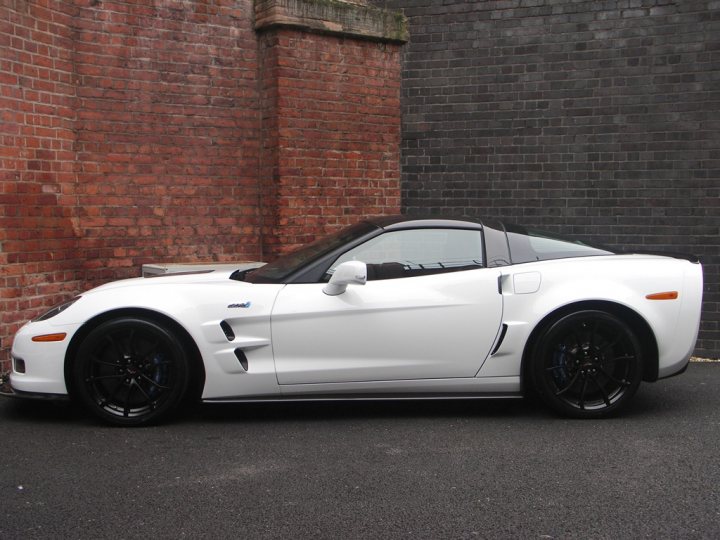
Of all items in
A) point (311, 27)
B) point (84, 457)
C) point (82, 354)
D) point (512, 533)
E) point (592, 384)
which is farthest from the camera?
point (311, 27)

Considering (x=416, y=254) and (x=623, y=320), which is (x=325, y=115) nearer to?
(x=416, y=254)

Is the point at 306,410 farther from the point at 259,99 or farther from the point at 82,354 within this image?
the point at 259,99

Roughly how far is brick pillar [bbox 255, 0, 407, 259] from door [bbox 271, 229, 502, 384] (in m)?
3.19

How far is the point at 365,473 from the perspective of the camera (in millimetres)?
4219

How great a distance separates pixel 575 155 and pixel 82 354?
5.50m

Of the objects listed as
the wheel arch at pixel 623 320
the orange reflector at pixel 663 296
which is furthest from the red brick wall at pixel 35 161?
the orange reflector at pixel 663 296

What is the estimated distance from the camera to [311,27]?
8258 millimetres

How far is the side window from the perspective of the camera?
5.25 m

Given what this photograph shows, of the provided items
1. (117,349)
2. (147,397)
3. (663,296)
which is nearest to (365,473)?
(147,397)

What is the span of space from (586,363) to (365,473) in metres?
1.81

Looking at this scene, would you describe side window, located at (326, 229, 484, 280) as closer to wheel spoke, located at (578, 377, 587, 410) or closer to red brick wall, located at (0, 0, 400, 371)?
wheel spoke, located at (578, 377, 587, 410)

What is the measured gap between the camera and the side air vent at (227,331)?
507 centimetres

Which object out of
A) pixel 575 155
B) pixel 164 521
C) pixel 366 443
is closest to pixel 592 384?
pixel 366 443

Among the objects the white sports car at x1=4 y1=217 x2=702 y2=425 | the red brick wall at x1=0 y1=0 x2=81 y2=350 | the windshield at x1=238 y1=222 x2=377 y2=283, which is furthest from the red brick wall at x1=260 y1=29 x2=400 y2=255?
the white sports car at x1=4 y1=217 x2=702 y2=425
